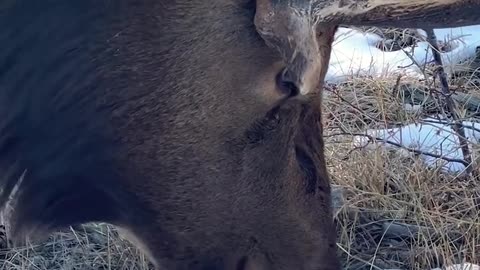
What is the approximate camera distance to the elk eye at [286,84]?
7.41 ft

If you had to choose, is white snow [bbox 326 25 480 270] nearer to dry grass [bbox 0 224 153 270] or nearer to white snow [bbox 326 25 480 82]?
white snow [bbox 326 25 480 82]

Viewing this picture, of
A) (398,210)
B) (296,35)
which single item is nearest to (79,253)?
(398,210)

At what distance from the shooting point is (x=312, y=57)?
214 centimetres

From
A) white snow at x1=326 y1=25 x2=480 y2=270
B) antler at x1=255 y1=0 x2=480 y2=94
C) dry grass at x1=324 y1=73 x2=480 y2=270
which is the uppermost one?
antler at x1=255 y1=0 x2=480 y2=94

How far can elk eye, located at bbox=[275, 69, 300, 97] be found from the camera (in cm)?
226

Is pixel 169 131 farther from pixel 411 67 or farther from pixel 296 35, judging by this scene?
pixel 411 67

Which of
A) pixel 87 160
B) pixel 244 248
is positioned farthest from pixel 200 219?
pixel 87 160

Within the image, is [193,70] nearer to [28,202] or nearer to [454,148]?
[28,202]

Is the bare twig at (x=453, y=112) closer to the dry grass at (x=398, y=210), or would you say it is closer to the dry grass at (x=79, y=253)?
the dry grass at (x=398, y=210)

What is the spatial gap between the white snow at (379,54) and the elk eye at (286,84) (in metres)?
2.57

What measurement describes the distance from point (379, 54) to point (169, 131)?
10.3ft

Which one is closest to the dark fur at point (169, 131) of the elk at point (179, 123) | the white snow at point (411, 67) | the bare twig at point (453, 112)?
the elk at point (179, 123)

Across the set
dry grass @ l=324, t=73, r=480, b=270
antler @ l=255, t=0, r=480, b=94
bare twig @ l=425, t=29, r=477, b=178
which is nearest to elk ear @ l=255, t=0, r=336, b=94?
antler @ l=255, t=0, r=480, b=94

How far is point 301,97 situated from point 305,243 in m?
0.37
